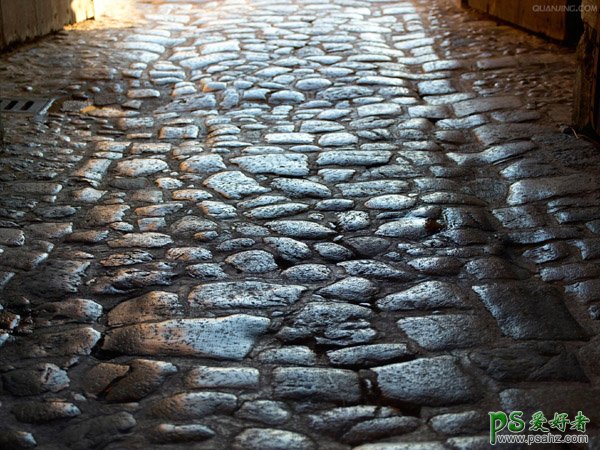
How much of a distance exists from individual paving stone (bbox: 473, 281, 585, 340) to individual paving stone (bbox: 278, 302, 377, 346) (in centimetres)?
42

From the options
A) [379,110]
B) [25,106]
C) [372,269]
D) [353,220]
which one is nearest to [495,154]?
[379,110]

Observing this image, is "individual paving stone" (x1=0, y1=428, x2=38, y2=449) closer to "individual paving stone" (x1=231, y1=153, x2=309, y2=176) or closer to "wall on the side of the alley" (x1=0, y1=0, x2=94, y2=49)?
"individual paving stone" (x1=231, y1=153, x2=309, y2=176)

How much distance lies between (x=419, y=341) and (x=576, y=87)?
262 cm

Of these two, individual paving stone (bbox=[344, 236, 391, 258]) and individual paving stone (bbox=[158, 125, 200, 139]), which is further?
individual paving stone (bbox=[158, 125, 200, 139])

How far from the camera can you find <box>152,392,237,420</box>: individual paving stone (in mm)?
2379

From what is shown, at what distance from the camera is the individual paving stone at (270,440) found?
224cm

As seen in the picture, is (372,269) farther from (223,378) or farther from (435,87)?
(435,87)

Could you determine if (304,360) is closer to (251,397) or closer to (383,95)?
(251,397)

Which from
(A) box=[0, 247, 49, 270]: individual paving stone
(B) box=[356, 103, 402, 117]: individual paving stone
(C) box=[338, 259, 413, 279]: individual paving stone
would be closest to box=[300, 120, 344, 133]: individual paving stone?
(B) box=[356, 103, 402, 117]: individual paving stone

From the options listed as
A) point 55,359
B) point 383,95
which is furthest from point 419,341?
point 383,95

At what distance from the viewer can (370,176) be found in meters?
4.24

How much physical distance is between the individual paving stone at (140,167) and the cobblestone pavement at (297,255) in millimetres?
20

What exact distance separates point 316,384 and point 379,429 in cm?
26

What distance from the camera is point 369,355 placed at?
2.67 m
